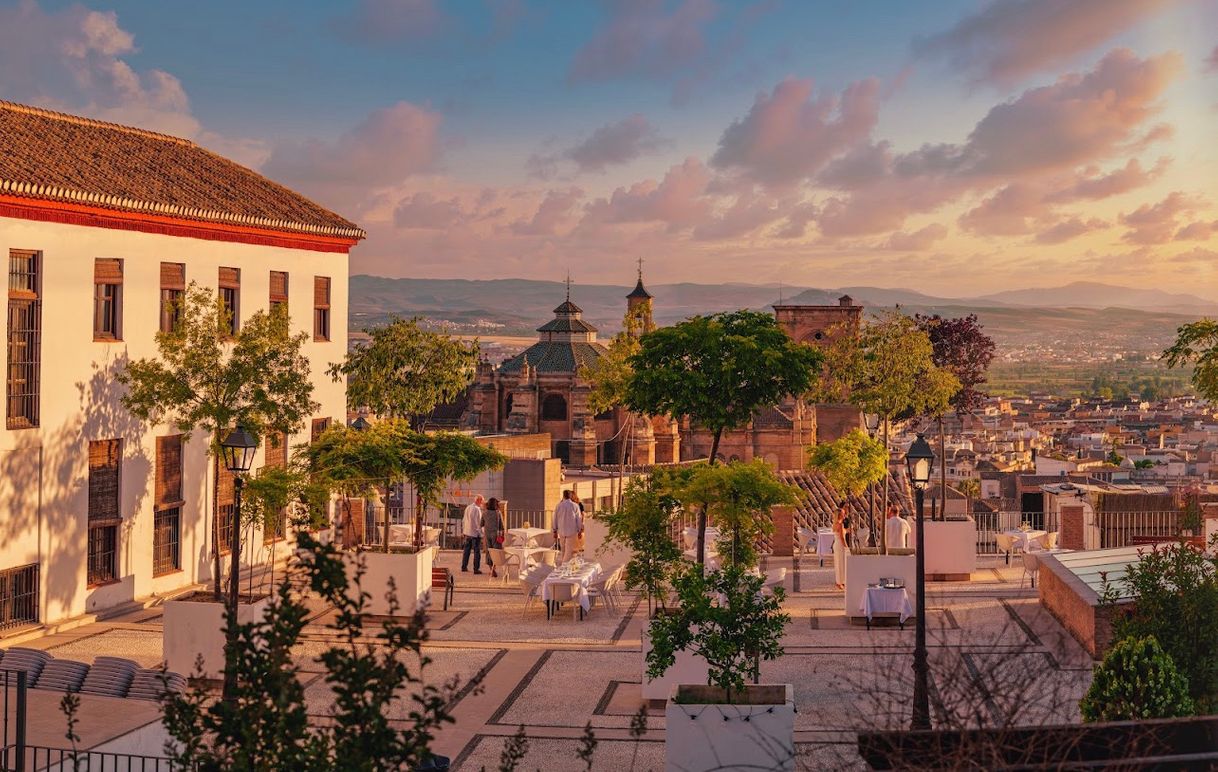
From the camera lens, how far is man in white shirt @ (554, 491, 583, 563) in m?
25.6


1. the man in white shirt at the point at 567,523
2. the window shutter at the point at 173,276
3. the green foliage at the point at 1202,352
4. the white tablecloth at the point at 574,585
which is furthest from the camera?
the man in white shirt at the point at 567,523

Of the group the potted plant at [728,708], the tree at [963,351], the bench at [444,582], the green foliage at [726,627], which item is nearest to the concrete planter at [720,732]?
the potted plant at [728,708]

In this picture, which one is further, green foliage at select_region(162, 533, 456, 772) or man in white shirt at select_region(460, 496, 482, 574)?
man in white shirt at select_region(460, 496, 482, 574)

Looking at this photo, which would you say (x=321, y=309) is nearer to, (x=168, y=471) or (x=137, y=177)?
(x=137, y=177)

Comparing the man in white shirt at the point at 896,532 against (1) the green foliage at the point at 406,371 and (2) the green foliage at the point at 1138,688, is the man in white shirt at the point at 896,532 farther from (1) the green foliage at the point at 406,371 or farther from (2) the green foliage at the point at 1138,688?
(2) the green foliage at the point at 1138,688

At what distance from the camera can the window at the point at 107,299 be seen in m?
21.4

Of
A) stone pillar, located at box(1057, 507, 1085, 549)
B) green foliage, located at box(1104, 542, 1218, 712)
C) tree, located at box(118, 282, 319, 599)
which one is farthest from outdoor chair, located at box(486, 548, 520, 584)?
green foliage, located at box(1104, 542, 1218, 712)

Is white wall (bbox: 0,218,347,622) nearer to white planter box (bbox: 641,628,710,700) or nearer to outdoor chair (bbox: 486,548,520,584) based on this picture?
outdoor chair (bbox: 486,548,520,584)

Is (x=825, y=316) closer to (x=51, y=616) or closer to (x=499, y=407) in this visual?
(x=499, y=407)

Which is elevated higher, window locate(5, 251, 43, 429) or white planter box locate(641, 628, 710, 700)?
window locate(5, 251, 43, 429)

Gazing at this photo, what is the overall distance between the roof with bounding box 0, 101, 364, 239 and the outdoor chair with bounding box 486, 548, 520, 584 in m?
6.98

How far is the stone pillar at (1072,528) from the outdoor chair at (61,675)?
1838 centimetres

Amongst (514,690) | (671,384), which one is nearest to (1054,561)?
(671,384)

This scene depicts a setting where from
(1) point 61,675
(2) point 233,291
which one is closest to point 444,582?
(2) point 233,291
